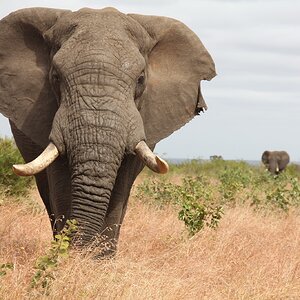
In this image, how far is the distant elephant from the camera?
130 ft

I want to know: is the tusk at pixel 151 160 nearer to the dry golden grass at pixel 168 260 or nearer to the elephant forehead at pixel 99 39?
the elephant forehead at pixel 99 39

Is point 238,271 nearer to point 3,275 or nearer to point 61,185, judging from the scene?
point 61,185

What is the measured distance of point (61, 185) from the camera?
26.0ft

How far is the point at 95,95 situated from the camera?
7359 mm

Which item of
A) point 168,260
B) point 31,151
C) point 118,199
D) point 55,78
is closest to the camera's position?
point 55,78

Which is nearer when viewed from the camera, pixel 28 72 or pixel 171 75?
pixel 28 72

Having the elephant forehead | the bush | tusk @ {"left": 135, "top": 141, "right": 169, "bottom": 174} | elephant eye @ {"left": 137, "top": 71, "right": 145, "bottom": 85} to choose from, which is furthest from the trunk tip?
the bush

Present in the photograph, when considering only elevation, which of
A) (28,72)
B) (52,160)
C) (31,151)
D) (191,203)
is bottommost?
(191,203)

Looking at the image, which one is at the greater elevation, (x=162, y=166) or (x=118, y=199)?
(x=162, y=166)

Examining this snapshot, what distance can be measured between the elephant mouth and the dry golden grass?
0.68 metres

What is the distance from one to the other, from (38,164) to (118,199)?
3.91 feet

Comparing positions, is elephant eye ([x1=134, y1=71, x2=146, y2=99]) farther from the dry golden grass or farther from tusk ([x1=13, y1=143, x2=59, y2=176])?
the dry golden grass

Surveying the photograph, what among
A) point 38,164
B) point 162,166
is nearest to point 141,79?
point 162,166

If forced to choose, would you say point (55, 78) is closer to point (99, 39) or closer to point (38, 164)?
point (99, 39)
